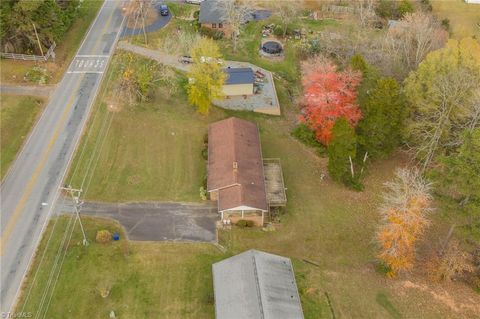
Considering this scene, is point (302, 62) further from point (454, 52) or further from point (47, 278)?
point (47, 278)

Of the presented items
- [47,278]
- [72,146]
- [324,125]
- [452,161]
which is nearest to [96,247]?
[47,278]

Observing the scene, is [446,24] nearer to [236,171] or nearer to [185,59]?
[185,59]

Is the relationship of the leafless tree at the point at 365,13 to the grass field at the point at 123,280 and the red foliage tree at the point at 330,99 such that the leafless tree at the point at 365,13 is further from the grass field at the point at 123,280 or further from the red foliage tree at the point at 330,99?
the grass field at the point at 123,280

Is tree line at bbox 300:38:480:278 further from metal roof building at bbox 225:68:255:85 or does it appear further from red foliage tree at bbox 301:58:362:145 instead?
metal roof building at bbox 225:68:255:85

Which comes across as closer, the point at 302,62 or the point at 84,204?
the point at 84,204

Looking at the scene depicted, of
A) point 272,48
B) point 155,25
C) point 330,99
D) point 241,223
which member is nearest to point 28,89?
point 155,25

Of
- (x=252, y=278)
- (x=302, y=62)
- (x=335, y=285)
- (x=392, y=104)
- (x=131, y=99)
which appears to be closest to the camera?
(x=252, y=278)

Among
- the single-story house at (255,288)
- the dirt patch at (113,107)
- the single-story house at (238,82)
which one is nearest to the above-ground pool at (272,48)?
the single-story house at (238,82)
